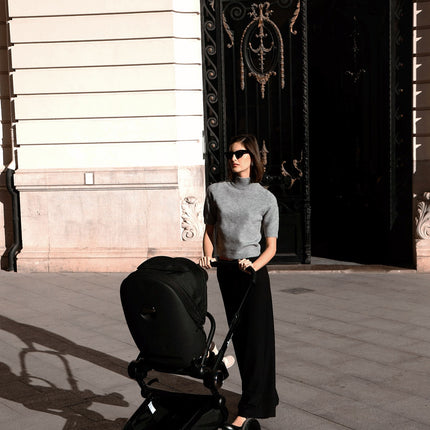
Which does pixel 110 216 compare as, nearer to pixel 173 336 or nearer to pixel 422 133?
pixel 422 133

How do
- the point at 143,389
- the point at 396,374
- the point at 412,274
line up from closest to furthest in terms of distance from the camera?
the point at 143,389 < the point at 396,374 < the point at 412,274

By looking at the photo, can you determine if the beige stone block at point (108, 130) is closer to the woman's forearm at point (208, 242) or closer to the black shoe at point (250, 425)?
the woman's forearm at point (208, 242)

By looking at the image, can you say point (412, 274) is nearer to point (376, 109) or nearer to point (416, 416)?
point (376, 109)

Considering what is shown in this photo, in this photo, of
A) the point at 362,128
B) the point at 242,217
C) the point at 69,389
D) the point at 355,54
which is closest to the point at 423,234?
the point at 362,128

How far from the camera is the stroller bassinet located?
4.02 m

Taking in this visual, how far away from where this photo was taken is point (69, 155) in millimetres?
11062

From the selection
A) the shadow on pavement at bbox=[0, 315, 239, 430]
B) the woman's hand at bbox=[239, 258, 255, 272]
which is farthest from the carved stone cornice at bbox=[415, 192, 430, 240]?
the woman's hand at bbox=[239, 258, 255, 272]

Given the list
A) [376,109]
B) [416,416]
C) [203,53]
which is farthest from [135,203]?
[416,416]

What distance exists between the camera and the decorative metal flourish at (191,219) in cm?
1090

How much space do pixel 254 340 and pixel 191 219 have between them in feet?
20.3

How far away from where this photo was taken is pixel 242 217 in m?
4.72

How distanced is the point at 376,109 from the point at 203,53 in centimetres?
252

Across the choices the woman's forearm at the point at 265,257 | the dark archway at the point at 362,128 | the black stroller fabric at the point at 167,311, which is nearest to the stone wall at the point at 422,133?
the dark archway at the point at 362,128

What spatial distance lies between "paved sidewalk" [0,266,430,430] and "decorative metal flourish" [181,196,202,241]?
3.75ft
